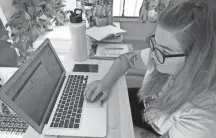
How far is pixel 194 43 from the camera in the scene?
0.49 m

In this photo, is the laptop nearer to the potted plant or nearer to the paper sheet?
the paper sheet

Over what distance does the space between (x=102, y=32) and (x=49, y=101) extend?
71 centimetres

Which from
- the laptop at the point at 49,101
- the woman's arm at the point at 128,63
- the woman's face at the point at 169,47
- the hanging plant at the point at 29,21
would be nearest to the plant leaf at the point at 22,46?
the hanging plant at the point at 29,21

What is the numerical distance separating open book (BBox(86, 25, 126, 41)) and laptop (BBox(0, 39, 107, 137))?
44 centimetres

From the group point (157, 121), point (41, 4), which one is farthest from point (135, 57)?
point (41, 4)

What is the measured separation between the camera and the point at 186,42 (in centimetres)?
51

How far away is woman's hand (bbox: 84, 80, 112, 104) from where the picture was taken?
0.69 meters

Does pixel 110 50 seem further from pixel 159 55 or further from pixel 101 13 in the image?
pixel 159 55

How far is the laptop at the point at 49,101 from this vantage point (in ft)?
1.63

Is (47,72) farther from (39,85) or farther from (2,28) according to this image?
(2,28)

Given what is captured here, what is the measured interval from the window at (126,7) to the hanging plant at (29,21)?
57 cm

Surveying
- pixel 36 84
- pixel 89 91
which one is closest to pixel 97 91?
pixel 89 91

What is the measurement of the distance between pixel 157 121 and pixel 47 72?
54 centimetres

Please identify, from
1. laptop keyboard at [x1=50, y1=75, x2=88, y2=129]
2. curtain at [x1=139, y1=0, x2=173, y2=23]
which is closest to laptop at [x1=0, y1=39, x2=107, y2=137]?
laptop keyboard at [x1=50, y1=75, x2=88, y2=129]
